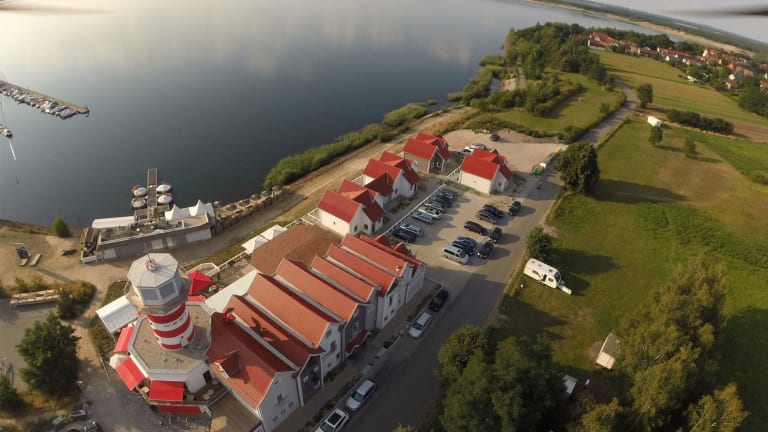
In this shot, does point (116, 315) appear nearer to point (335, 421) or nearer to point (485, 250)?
point (335, 421)

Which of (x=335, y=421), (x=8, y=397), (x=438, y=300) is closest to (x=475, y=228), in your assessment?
(x=438, y=300)

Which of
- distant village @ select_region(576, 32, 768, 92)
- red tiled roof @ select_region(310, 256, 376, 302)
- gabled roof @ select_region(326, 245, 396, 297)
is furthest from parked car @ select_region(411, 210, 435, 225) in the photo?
distant village @ select_region(576, 32, 768, 92)

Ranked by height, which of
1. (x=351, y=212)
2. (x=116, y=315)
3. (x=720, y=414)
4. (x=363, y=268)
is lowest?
(x=116, y=315)

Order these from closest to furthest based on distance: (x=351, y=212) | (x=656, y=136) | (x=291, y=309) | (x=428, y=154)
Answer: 1. (x=291, y=309)
2. (x=351, y=212)
3. (x=428, y=154)
4. (x=656, y=136)

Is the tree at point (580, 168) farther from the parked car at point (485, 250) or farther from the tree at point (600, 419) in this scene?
the tree at point (600, 419)

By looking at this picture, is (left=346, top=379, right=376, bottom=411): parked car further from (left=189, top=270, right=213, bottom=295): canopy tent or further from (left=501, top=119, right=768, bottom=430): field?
(left=189, top=270, right=213, bottom=295): canopy tent

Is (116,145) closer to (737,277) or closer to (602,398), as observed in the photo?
(602,398)

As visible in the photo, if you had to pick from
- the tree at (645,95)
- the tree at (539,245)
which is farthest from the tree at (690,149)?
the tree at (539,245)
